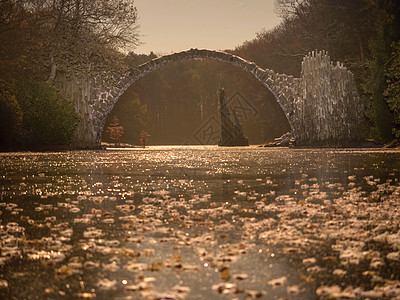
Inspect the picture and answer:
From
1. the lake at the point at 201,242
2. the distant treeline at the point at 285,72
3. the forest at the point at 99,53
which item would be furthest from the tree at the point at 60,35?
the lake at the point at 201,242

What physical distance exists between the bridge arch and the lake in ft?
78.2

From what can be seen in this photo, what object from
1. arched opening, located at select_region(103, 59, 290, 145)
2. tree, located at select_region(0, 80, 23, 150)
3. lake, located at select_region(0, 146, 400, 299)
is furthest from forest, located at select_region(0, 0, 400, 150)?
lake, located at select_region(0, 146, 400, 299)

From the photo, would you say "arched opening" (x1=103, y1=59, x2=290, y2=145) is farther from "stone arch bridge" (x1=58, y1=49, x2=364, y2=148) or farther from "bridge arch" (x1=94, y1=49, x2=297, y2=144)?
"stone arch bridge" (x1=58, y1=49, x2=364, y2=148)

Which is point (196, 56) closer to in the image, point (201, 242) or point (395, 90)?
point (395, 90)

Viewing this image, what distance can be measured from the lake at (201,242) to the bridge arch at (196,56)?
23845 millimetres

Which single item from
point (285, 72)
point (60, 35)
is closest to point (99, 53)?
point (60, 35)

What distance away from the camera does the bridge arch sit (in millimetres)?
32969

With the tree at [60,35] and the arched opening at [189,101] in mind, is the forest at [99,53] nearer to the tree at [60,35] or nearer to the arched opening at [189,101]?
the tree at [60,35]

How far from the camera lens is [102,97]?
33.4 meters

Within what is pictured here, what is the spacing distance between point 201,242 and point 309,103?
90.4 ft

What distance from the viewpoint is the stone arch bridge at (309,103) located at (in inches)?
1204

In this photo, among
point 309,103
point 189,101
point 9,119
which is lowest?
point 9,119

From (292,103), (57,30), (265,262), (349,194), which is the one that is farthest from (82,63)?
(265,262)

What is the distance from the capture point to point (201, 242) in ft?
15.6
